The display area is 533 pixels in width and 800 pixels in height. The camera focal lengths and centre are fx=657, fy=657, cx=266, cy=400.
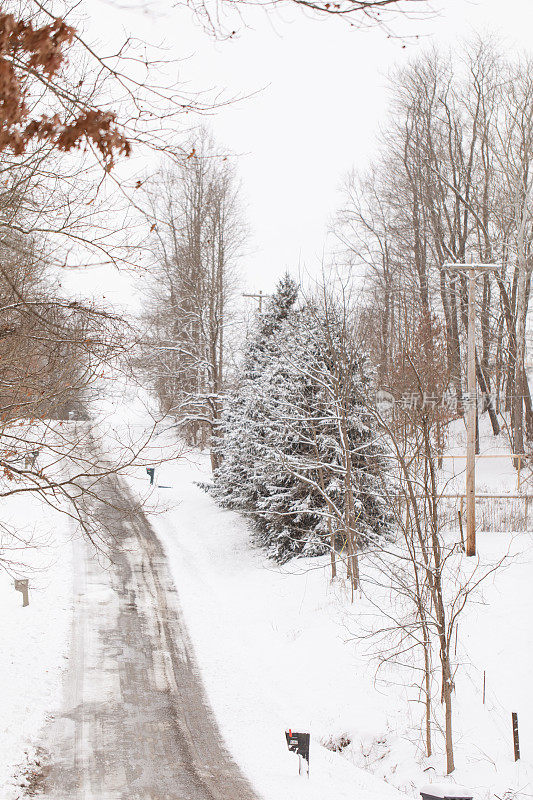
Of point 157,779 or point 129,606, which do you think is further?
point 129,606

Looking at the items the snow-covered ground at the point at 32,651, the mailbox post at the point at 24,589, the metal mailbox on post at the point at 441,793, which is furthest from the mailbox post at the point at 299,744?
the mailbox post at the point at 24,589

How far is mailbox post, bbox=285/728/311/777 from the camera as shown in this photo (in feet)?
26.0

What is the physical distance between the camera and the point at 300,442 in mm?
16625

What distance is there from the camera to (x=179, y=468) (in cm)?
2998

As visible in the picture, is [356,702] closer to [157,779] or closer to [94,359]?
[157,779]

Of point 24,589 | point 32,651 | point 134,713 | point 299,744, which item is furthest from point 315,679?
point 24,589

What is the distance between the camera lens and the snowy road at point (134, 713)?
7656 mm

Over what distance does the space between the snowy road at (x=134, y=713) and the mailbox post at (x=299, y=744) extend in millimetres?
675

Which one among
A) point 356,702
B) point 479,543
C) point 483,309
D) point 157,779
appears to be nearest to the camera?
point 157,779

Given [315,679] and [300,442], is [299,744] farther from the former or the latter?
[300,442]

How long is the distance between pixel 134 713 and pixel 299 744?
2.79m

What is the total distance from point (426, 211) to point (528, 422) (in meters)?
10.7

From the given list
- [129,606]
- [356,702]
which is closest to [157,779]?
[356,702]

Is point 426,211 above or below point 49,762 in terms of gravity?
above
